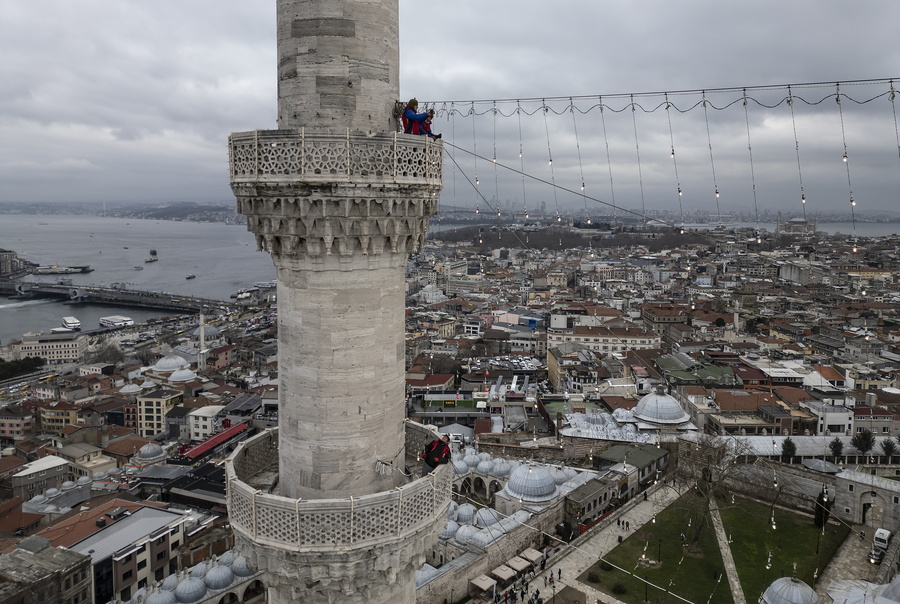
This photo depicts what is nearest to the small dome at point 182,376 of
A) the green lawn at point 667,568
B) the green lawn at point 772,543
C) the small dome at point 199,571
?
the small dome at point 199,571

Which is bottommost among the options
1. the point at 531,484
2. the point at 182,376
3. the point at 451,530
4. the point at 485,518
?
the point at 451,530

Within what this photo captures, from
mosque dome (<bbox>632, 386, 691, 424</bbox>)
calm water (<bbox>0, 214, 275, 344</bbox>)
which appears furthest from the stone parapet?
calm water (<bbox>0, 214, 275, 344</bbox>)

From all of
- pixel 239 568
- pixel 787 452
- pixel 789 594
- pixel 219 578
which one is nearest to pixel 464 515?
pixel 239 568

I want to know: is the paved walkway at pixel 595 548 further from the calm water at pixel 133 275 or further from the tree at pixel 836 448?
the calm water at pixel 133 275

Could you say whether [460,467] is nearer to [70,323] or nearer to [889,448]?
[889,448]

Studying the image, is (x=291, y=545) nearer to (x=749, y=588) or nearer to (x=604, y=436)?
(x=749, y=588)
